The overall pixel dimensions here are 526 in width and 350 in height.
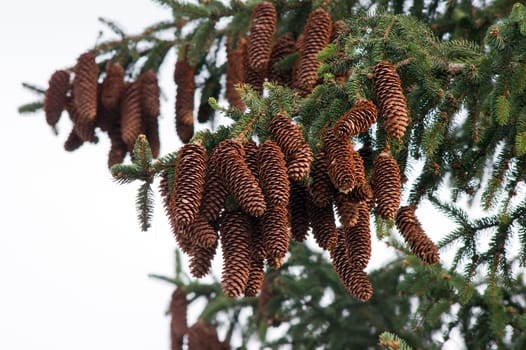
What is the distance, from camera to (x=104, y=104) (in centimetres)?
516

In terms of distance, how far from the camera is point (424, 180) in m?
3.70

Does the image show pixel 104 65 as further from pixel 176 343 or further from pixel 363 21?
pixel 363 21

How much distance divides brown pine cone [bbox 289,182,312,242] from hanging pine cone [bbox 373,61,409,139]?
0.35 meters

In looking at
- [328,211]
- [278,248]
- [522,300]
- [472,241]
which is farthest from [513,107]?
[522,300]

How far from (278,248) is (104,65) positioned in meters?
3.52

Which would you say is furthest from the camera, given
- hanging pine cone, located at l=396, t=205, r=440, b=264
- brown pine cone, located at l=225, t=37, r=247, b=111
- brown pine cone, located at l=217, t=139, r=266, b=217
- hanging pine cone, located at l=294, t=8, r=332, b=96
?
brown pine cone, located at l=225, t=37, r=247, b=111

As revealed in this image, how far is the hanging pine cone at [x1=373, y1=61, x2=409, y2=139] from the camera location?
2678mm

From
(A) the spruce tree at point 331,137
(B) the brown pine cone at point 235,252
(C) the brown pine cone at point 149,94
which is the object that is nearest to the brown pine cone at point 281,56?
(A) the spruce tree at point 331,137

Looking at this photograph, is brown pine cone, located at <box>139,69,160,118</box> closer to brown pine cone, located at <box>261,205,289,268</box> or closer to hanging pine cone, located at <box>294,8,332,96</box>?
hanging pine cone, located at <box>294,8,332,96</box>

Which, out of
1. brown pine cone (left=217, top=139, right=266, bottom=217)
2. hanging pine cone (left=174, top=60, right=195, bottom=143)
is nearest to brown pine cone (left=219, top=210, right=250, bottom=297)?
brown pine cone (left=217, top=139, right=266, bottom=217)

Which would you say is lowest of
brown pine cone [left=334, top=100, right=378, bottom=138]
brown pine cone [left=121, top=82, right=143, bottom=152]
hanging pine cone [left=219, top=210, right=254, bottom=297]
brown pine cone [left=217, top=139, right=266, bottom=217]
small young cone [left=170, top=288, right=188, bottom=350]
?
hanging pine cone [left=219, top=210, right=254, bottom=297]

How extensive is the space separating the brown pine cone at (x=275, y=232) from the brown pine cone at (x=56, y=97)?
301 centimetres

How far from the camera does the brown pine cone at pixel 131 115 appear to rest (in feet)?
16.0

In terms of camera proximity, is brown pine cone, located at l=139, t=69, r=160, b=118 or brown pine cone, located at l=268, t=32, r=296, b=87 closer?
brown pine cone, located at l=268, t=32, r=296, b=87
